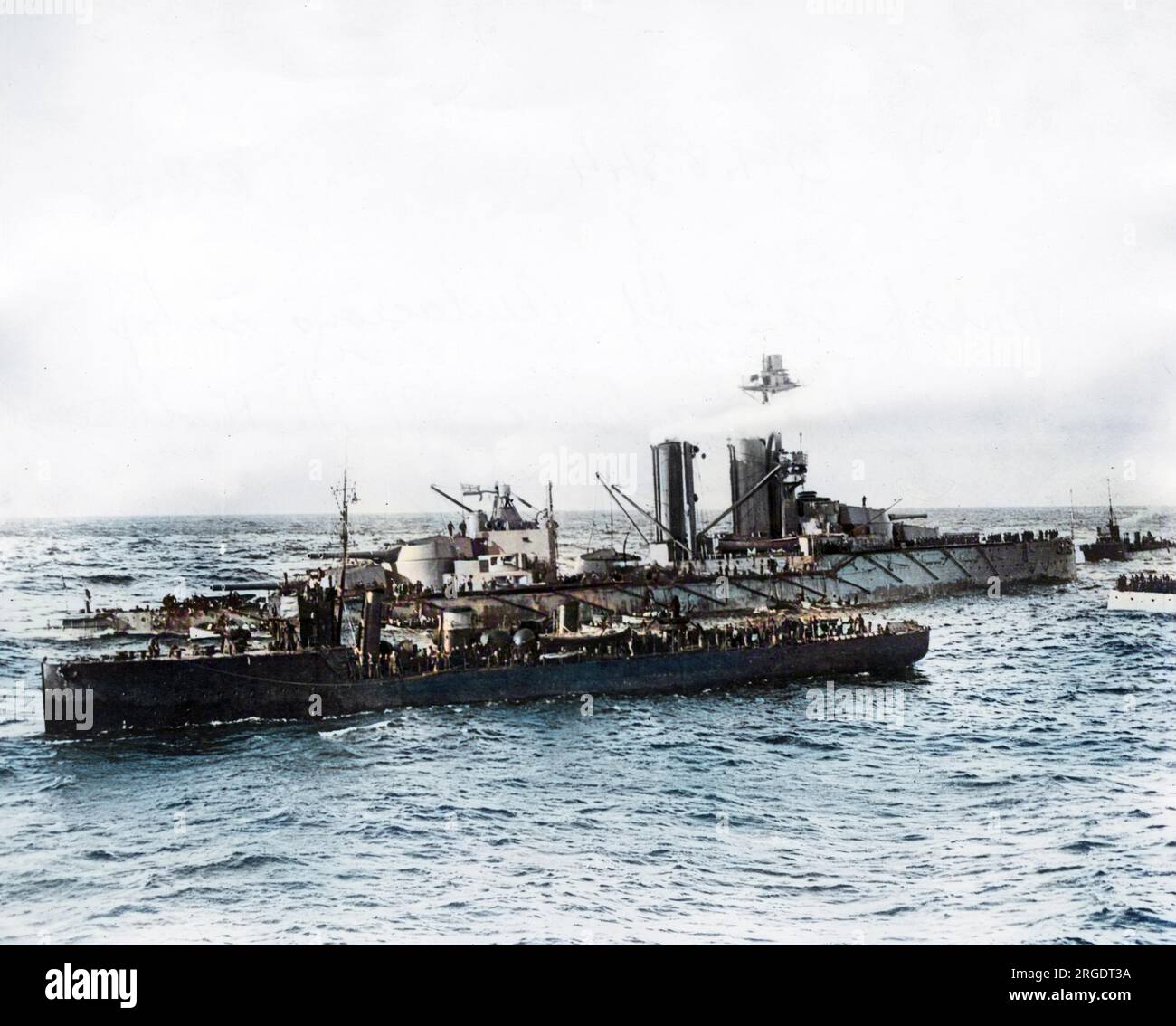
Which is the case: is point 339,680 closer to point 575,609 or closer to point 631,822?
point 575,609

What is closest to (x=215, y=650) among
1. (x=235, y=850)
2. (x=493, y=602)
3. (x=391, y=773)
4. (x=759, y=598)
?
(x=391, y=773)

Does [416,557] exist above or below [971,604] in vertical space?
above

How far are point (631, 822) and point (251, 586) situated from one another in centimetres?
3372

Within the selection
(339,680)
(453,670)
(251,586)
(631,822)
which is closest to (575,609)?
(453,670)

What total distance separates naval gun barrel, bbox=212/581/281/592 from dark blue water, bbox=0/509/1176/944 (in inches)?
523

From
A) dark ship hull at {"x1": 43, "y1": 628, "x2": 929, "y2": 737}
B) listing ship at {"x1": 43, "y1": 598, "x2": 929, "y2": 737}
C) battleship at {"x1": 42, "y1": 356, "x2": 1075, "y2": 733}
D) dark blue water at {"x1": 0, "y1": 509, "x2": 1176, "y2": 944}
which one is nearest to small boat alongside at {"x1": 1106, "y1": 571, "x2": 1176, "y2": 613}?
dark blue water at {"x1": 0, "y1": 509, "x2": 1176, "y2": 944}

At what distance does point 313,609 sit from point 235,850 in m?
11.9

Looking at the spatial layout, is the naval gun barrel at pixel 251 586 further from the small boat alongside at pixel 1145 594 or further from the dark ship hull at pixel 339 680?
the small boat alongside at pixel 1145 594

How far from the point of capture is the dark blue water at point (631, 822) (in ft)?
38.4

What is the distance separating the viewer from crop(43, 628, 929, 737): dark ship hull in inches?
943

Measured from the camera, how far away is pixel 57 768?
21.0m

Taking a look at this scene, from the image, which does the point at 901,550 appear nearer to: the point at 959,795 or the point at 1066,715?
the point at 1066,715

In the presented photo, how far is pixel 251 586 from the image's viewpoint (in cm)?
4550
